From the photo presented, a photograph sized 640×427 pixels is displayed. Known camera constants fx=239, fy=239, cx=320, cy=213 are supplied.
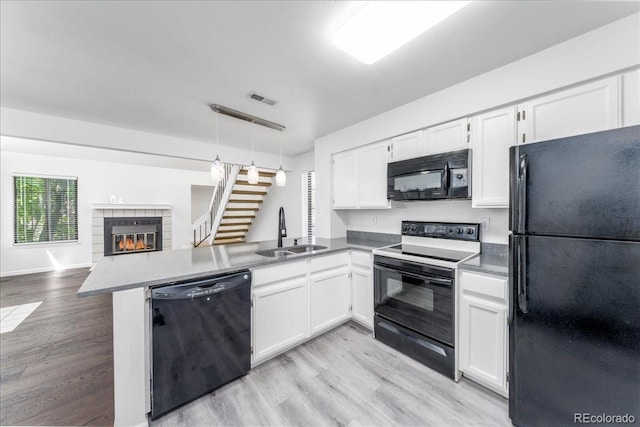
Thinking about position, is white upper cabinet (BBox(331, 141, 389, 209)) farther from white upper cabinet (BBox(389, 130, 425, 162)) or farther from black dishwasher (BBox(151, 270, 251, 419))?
black dishwasher (BBox(151, 270, 251, 419))

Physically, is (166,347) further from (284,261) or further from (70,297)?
(70,297)

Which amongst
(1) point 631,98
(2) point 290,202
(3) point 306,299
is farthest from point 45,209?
(1) point 631,98

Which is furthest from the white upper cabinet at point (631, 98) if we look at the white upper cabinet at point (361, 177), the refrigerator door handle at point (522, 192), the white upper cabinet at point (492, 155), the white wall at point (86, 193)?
the white wall at point (86, 193)

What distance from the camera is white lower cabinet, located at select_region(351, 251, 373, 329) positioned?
8.33 feet

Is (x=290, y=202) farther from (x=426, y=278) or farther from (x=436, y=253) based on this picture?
(x=426, y=278)

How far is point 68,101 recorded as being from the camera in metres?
2.31

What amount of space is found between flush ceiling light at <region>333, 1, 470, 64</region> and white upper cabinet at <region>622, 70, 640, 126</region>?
1.19 meters

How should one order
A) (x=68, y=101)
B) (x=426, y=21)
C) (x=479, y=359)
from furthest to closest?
(x=68, y=101)
(x=479, y=359)
(x=426, y=21)

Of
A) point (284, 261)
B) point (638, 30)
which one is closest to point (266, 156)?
point (284, 261)

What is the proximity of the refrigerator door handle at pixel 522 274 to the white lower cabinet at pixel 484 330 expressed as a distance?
8.5 inches

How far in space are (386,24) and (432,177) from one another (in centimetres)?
134

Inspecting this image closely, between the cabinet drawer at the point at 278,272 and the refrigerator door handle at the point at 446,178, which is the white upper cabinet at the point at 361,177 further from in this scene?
the cabinet drawer at the point at 278,272

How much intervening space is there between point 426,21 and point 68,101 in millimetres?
3182

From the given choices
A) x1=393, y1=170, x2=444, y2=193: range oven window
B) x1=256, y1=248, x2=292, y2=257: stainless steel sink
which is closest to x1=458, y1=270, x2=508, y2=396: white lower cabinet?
x1=393, y1=170, x2=444, y2=193: range oven window
